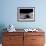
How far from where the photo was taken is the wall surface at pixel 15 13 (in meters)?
4.52

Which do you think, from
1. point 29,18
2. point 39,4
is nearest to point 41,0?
point 39,4

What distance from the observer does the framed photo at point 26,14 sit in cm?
452

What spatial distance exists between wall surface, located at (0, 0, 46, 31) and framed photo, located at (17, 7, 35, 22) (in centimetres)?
10

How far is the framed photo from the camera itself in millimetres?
4520

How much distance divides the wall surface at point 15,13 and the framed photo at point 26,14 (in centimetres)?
10

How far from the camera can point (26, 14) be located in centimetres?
455

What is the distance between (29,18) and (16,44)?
1.02 m

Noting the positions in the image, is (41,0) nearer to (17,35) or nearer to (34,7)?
(34,7)

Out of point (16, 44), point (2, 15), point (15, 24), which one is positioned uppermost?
point (2, 15)

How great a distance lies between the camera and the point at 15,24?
15.0ft

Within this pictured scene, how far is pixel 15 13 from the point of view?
453cm

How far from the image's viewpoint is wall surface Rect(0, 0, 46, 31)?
4.52 meters

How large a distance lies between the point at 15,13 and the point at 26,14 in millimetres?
372

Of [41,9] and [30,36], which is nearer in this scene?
[30,36]
